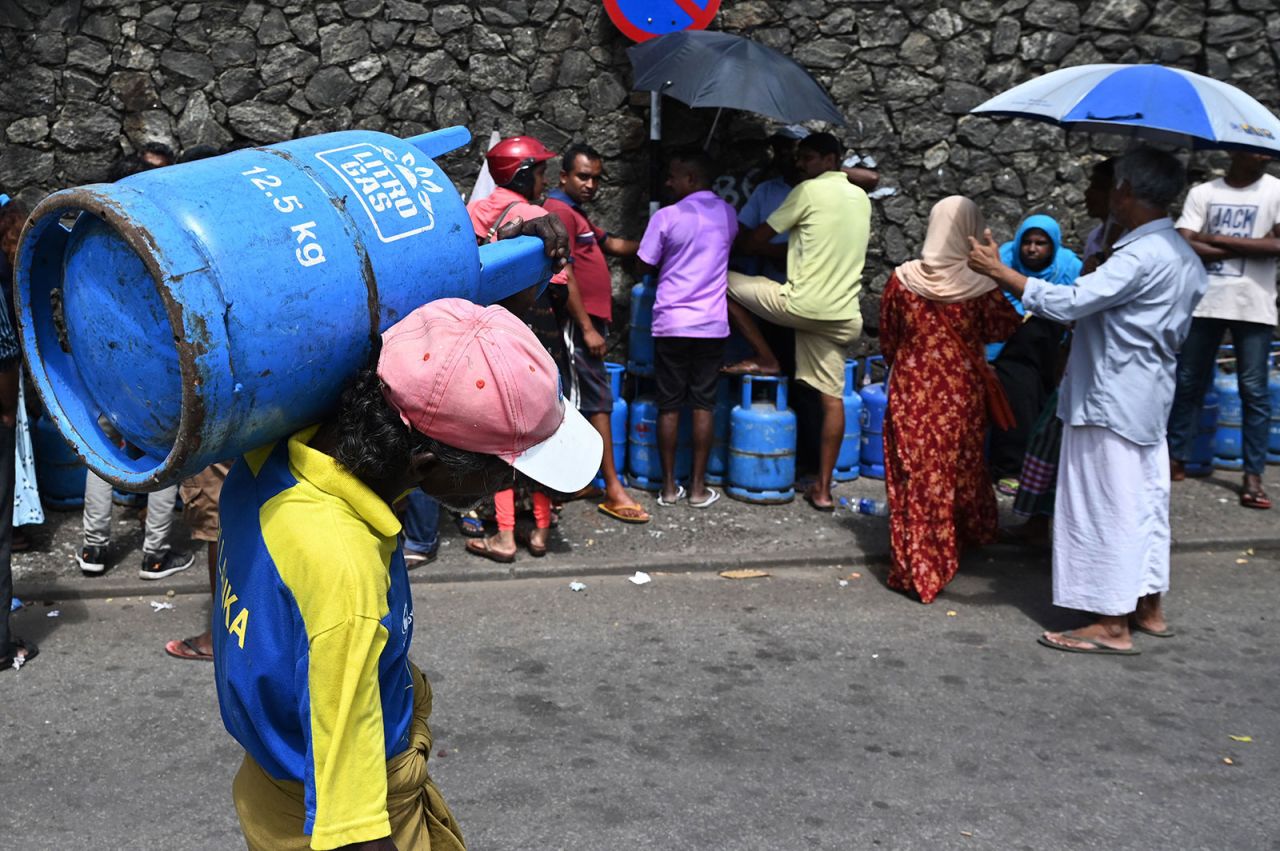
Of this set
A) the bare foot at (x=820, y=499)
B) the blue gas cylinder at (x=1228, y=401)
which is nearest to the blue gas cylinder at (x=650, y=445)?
the bare foot at (x=820, y=499)

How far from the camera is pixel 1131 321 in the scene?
553cm

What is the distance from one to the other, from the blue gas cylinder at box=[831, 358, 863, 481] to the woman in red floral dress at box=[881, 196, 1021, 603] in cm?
136

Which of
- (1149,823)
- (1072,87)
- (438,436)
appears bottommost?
(1149,823)

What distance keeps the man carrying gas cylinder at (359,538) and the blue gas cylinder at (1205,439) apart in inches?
277

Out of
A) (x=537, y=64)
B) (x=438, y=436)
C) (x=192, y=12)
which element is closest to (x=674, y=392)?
(x=537, y=64)

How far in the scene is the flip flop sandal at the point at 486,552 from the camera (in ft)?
21.9

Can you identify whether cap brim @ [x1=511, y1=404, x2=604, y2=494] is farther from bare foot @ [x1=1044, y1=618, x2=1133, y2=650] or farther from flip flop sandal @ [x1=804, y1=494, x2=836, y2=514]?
flip flop sandal @ [x1=804, y1=494, x2=836, y2=514]

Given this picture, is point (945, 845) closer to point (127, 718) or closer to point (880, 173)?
point (127, 718)

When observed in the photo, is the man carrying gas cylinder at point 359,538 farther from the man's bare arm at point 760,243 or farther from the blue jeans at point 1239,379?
the blue jeans at point 1239,379

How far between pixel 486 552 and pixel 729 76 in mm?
2821

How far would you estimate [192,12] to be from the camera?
7.78 m

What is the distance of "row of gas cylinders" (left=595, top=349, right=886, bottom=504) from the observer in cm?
759

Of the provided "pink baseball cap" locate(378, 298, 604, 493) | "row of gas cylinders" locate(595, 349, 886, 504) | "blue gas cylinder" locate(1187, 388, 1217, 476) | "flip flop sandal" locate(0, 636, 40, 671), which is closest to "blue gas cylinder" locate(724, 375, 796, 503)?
"row of gas cylinders" locate(595, 349, 886, 504)

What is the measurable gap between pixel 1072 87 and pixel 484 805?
4110 millimetres
